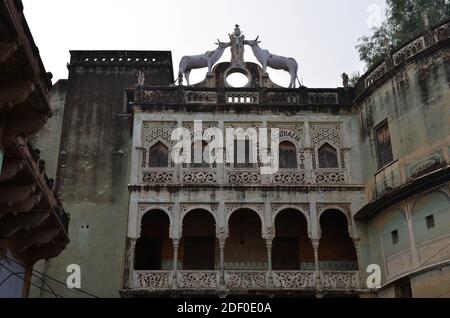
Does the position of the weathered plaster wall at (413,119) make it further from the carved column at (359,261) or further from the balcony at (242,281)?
the balcony at (242,281)

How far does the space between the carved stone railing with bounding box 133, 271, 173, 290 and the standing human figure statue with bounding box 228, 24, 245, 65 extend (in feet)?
32.5

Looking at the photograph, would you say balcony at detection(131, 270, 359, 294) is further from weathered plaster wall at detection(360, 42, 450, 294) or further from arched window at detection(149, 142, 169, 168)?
arched window at detection(149, 142, 169, 168)

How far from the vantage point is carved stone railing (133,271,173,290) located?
21272 millimetres

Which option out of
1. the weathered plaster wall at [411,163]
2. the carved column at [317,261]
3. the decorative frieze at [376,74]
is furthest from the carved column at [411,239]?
the decorative frieze at [376,74]

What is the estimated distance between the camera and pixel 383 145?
880 inches

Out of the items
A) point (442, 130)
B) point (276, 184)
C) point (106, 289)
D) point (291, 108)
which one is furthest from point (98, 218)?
point (442, 130)

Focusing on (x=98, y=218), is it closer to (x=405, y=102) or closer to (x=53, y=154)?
(x=53, y=154)

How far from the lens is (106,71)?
29.0m

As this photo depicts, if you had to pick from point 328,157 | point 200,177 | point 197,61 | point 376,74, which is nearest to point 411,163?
point 328,157

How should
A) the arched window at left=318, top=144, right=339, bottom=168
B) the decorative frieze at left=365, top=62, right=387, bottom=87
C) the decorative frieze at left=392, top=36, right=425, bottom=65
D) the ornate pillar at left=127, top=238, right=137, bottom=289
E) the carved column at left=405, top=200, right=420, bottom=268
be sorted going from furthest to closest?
the arched window at left=318, top=144, right=339, bottom=168, the decorative frieze at left=365, top=62, right=387, bottom=87, the decorative frieze at left=392, top=36, right=425, bottom=65, the ornate pillar at left=127, top=238, right=137, bottom=289, the carved column at left=405, top=200, right=420, bottom=268

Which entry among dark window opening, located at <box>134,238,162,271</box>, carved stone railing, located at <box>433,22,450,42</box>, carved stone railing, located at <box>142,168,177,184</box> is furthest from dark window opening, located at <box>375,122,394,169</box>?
dark window opening, located at <box>134,238,162,271</box>

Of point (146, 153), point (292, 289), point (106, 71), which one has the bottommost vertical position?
point (292, 289)

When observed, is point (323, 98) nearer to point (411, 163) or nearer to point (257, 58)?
point (257, 58)

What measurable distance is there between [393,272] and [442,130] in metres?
5.08
